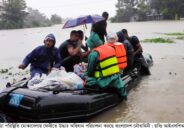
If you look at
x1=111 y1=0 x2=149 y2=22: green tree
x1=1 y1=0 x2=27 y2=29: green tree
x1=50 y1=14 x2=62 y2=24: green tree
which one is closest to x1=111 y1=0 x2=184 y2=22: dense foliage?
x1=111 y1=0 x2=149 y2=22: green tree

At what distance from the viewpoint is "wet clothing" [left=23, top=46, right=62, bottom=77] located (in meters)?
7.09

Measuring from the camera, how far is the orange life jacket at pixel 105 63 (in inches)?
240

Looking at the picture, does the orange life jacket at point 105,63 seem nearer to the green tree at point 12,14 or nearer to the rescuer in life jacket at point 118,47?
the rescuer in life jacket at point 118,47

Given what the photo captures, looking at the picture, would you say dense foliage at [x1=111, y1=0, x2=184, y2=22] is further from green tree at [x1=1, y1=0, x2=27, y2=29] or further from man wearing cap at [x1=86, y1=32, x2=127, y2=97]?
man wearing cap at [x1=86, y1=32, x2=127, y2=97]

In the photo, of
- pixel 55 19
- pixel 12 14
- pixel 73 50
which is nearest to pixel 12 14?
pixel 12 14

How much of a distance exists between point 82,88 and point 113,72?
622 mm

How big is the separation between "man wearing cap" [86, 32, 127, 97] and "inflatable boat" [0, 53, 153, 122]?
40 cm

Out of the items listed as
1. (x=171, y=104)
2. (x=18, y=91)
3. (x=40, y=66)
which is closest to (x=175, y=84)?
(x=171, y=104)

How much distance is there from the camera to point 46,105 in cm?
534

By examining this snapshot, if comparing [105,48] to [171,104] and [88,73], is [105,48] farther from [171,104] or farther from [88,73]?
[171,104]

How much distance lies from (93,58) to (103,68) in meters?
0.27

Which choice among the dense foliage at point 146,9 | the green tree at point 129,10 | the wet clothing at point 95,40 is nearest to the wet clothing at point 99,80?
the wet clothing at point 95,40

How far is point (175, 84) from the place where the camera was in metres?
8.30

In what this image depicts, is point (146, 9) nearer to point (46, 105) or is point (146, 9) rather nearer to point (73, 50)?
point (73, 50)
